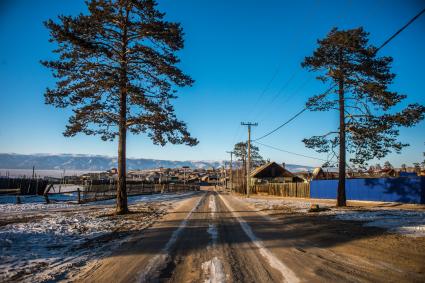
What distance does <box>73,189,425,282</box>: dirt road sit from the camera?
589 cm

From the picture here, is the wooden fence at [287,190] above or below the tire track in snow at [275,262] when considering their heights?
below

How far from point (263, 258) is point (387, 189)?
23.3 metres

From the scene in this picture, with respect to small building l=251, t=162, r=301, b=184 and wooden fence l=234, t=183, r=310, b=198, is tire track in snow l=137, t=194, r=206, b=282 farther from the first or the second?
small building l=251, t=162, r=301, b=184

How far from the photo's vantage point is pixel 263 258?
7.27 metres

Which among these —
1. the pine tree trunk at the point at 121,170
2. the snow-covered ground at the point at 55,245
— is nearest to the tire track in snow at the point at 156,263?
the snow-covered ground at the point at 55,245

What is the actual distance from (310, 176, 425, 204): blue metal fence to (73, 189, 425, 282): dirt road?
1519 cm

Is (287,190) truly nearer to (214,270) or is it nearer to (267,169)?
(267,169)

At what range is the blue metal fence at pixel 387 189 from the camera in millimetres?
23562

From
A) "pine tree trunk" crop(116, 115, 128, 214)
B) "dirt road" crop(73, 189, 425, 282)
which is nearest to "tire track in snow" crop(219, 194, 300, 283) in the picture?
"dirt road" crop(73, 189, 425, 282)

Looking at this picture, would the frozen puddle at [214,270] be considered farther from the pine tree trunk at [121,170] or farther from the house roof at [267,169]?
the house roof at [267,169]

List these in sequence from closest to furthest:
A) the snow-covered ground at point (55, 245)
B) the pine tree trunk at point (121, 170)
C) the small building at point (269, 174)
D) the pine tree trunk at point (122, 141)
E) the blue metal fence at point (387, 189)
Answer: the snow-covered ground at point (55, 245) → the pine tree trunk at point (122, 141) → the pine tree trunk at point (121, 170) → the blue metal fence at point (387, 189) → the small building at point (269, 174)

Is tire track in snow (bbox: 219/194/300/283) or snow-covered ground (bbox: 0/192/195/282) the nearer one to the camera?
tire track in snow (bbox: 219/194/300/283)

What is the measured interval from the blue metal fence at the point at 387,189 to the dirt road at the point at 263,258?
49.8 feet

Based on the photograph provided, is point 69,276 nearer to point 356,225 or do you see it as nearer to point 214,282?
point 214,282
